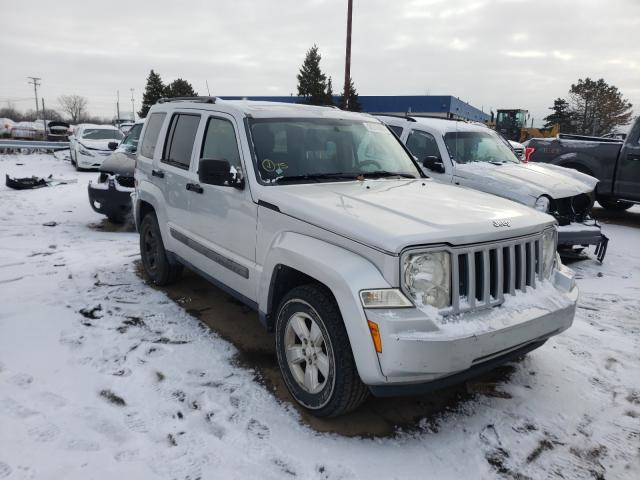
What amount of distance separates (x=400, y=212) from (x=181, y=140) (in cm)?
260

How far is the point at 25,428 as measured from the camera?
2.84 metres

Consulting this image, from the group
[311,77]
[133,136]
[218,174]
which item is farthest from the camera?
[311,77]

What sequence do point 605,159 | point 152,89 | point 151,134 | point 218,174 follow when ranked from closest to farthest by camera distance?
point 218,174
point 151,134
point 605,159
point 152,89

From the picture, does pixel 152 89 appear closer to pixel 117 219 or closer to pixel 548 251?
pixel 117 219

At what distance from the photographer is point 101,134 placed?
667 inches

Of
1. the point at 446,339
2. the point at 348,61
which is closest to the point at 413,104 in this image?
the point at 348,61

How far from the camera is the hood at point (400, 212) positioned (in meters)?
2.66

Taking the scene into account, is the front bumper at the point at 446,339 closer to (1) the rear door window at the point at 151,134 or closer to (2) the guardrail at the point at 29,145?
Result: (1) the rear door window at the point at 151,134

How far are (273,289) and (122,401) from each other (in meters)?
1.21

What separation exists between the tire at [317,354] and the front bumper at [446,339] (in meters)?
0.21

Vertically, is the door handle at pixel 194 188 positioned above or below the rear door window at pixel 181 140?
below

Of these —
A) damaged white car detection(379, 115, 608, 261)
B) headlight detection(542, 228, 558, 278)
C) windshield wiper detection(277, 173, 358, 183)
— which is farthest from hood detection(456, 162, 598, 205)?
windshield wiper detection(277, 173, 358, 183)

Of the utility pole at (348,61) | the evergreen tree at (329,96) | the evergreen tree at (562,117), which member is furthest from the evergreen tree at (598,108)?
the utility pole at (348,61)

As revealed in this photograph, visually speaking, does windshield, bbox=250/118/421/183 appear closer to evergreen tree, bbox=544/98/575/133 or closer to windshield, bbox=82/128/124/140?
windshield, bbox=82/128/124/140
